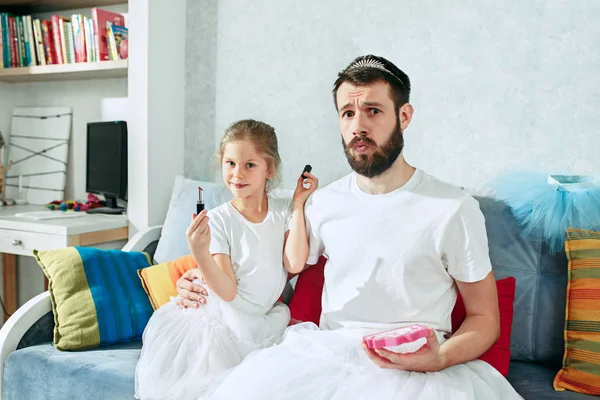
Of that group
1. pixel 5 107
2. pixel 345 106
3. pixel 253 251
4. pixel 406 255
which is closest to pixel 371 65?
pixel 345 106

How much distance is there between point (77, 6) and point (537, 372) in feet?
8.78

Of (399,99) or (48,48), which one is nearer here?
(399,99)

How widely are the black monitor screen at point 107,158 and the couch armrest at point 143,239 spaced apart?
1.10 ft

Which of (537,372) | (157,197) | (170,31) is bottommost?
(537,372)

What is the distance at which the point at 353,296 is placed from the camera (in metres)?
1.47

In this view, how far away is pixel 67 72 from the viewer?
2727 mm

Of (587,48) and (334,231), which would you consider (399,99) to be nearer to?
(334,231)

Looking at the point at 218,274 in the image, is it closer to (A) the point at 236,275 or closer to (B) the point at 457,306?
(A) the point at 236,275

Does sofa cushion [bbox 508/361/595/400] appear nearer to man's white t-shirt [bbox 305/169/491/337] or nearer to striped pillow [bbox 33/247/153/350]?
man's white t-shirt [bbox 305/169/491/337]

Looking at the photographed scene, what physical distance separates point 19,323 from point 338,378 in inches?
43.2

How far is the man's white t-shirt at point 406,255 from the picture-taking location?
1388 mm

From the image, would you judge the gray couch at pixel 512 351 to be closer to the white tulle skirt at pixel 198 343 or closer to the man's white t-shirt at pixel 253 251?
the white tulle skirt at pixel 198 343

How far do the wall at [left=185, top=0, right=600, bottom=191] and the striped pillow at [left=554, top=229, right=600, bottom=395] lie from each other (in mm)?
424

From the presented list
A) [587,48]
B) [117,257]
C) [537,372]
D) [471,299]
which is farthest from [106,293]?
[587,48]
